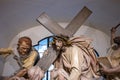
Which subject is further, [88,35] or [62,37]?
[88,35]

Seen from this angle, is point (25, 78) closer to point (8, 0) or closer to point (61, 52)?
point (61, 52)

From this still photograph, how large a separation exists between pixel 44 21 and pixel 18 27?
1.20 metres

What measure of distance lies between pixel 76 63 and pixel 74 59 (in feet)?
0.15

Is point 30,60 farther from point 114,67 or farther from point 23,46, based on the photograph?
point 114,67

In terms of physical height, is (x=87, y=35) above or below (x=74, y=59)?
above

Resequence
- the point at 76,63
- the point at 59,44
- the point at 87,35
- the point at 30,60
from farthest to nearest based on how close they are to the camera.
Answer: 1. the point at 87,35
2. the point at 30,60
3. the point at 59,44
4. the point at 76,63

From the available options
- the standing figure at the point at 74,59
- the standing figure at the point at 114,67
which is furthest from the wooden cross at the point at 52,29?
the standing figure at the point at 114,67

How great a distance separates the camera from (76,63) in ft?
10.3

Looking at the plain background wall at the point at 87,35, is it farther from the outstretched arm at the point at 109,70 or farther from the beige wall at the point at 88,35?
the outstretched arm at the point at 109,70

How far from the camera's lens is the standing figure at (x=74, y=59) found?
3.12 metres

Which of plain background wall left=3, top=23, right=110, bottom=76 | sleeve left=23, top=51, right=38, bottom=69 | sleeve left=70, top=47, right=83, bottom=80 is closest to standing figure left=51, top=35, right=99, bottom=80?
sleeve left=70, top=47, right=83, bottom=80

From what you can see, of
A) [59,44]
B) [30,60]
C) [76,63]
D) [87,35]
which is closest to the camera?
[76,63]

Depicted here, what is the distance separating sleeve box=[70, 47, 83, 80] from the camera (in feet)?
10.1

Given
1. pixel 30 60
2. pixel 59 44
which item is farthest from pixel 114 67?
pixel 30 60
